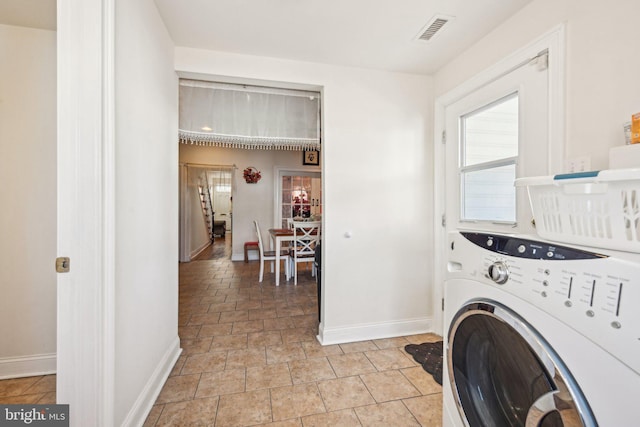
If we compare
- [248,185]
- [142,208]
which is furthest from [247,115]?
[248,185]

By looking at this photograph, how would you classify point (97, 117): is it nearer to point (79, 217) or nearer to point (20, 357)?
point (79, 217)

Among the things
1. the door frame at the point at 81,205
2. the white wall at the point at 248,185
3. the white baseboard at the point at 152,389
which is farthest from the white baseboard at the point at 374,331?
the white wall at the point at 248,185

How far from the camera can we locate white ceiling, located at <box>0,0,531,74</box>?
1617 millimetres

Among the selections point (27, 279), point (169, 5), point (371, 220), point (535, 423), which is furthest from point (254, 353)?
point (169, 5)

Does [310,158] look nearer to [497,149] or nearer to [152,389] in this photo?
[497,149]

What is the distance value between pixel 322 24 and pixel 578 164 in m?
1.71

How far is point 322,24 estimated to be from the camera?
1.79 m

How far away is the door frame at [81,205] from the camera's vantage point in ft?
3.40

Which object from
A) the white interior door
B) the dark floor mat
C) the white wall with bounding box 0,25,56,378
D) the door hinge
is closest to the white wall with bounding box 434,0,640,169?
the white interior door

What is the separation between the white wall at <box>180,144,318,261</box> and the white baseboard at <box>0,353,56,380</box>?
3.95m

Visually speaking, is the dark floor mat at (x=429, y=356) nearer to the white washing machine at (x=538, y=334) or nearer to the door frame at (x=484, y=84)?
the door frame at (x=484, y=84)

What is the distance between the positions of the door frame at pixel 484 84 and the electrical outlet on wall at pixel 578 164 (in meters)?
0.05

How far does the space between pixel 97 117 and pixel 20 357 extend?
197 cm

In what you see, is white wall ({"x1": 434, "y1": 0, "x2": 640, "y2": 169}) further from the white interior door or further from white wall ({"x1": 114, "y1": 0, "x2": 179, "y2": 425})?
white wall ({"x1": 114, "y1": 0, "x2": 179, "y2": 425})
